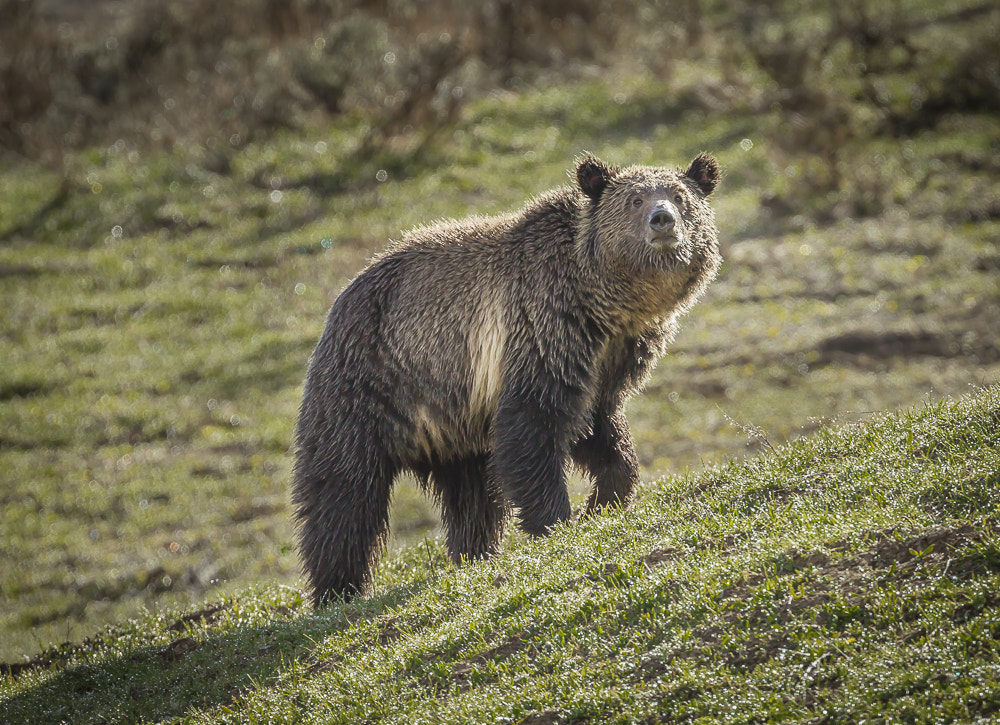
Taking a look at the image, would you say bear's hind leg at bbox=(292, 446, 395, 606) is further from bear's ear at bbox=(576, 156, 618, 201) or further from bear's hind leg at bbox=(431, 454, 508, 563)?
bear's ear at bbox=(576, 156, 618, 201)

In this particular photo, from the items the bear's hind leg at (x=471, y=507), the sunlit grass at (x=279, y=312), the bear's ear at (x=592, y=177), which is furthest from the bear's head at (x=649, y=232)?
the sunlit grass at (x=279, y=312)

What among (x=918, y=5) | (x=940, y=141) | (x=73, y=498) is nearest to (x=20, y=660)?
(x=73, y=498)

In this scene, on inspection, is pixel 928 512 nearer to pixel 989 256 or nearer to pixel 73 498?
pixel 73 498

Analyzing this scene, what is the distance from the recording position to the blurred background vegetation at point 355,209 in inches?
517

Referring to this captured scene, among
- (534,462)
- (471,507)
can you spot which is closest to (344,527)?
(471,507)

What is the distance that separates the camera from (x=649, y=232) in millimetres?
7102

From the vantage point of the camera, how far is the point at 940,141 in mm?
20484

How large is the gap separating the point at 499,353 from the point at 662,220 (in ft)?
4.83

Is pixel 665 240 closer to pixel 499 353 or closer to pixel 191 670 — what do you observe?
pixel 499 353

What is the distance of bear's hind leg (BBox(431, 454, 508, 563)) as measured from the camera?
7.92 metres

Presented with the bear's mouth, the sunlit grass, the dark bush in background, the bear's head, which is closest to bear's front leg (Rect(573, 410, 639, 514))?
the bear's head

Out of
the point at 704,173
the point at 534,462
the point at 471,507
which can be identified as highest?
the point at 704,173

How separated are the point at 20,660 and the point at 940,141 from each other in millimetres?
18687

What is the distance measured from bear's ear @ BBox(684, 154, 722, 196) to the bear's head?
2cm
